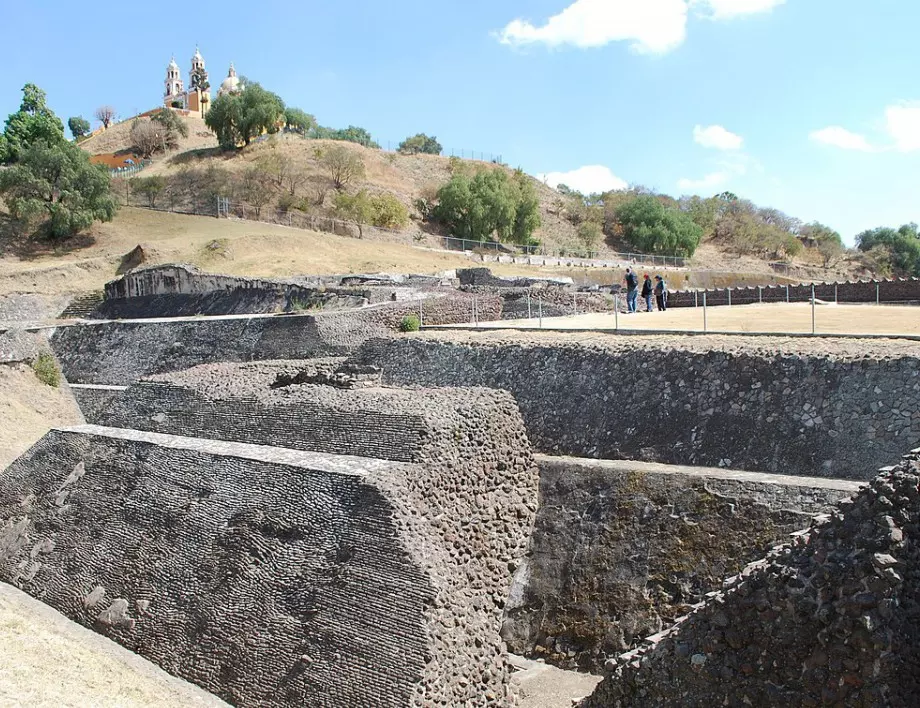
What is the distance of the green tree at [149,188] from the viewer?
159 feet

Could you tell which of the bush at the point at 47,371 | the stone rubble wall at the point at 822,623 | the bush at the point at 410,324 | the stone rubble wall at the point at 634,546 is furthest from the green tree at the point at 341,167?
the stone rubble wall at the point at 822,623

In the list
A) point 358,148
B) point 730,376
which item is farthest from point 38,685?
point 358,148

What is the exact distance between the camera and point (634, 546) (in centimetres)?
970

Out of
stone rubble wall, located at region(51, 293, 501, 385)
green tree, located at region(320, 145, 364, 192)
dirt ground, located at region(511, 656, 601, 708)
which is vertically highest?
green tree, located at region(320, 145, 364, 192)

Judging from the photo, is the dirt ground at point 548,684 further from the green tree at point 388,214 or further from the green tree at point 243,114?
the green tree at point 243,114

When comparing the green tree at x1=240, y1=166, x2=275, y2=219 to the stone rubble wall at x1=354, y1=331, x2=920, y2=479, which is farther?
the green tree at x1=240, y1=166, x2=275, y2=219

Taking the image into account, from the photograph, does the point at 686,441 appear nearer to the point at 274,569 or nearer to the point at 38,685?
the point at 274,569

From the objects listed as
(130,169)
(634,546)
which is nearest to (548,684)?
(634,546)

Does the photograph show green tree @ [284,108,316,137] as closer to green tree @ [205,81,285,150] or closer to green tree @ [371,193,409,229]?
green tree @ [205,81,285,150]

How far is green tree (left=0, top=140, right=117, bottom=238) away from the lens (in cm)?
4003

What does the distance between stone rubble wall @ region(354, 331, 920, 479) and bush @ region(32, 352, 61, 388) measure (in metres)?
14.4

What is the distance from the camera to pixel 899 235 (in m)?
65.0

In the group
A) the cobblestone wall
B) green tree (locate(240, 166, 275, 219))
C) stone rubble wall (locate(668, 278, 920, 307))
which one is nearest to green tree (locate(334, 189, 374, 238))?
green tree (locate(240, 166, 275, 219))

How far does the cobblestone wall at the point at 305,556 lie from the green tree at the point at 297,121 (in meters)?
69.0
